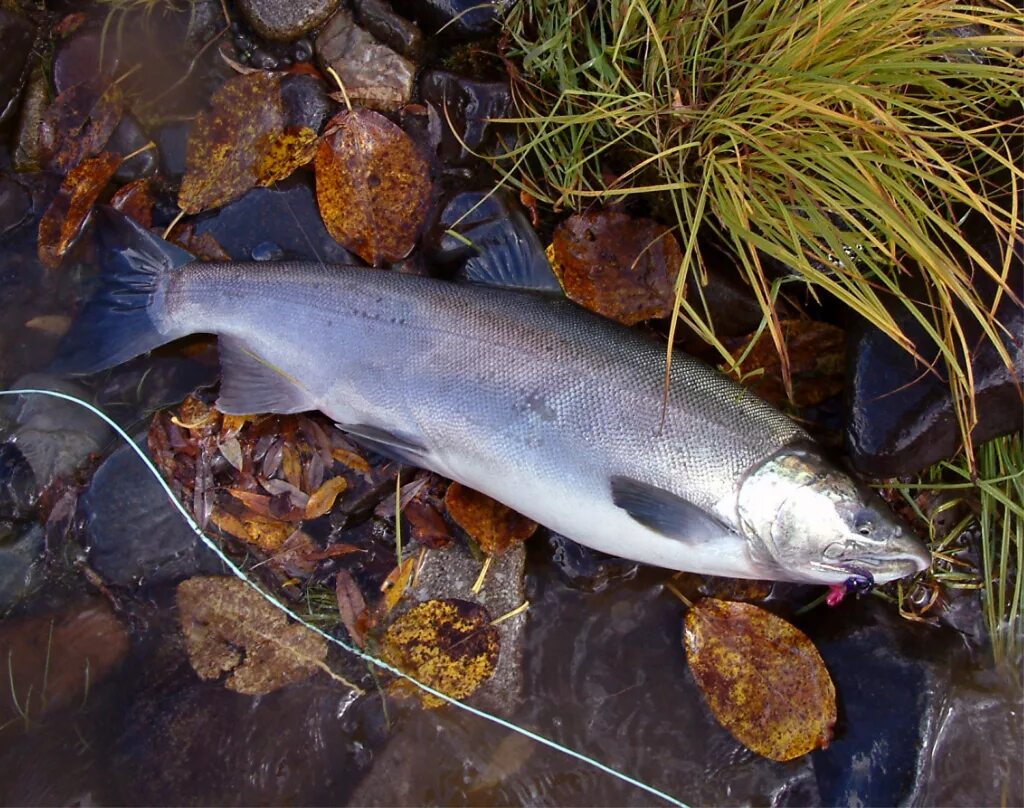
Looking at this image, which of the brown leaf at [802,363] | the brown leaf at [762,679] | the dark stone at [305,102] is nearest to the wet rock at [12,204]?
the dark stone at [305,102]

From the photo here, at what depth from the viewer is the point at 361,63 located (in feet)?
9.66

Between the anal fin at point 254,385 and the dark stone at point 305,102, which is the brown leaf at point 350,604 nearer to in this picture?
the anal fin at point 254,385

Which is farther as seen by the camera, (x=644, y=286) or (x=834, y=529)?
(x=644, y=286)

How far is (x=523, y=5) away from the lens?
9.25 feet

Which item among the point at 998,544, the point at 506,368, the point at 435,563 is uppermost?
the point at 506,368

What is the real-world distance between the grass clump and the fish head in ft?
1.46

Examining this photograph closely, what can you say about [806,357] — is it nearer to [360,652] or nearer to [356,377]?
[356,377]

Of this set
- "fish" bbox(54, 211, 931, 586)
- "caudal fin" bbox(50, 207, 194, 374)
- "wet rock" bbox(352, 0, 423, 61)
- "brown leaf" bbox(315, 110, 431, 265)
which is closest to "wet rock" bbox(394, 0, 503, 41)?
"wet rock" bbox(352, 0, 423, 61)

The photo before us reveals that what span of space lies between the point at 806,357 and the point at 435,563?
171 cm

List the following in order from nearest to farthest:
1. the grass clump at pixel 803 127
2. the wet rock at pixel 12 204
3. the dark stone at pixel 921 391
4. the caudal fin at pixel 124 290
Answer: the grass clump at pixel 803 127
the dark stone at pixel 921 391
the caudal fin at pixel 124 290
the wet rock at pixel 12 204

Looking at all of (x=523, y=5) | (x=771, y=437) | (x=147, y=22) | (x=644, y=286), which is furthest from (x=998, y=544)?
(x=147, y=22)

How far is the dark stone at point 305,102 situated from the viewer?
9.61ft

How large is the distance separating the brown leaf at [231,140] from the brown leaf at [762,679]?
251 cm

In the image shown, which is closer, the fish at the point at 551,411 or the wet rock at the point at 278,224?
the fish at the point at 551,411
